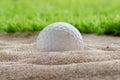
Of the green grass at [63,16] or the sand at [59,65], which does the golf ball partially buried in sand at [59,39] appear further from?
the green grass at [63,16]

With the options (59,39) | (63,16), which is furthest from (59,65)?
(63,16)

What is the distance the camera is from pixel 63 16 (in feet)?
22.9

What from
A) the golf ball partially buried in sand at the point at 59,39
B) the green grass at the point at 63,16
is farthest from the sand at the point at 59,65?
the green grass at the point at 63,16

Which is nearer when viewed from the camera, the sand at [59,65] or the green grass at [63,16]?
the sand at [59,65]

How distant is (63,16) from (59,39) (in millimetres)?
3198

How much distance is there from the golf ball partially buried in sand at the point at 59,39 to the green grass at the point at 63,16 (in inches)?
65.2

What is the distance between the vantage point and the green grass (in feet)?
18.8

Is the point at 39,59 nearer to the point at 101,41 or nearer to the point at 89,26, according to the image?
the point at 101,41

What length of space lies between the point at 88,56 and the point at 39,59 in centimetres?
46

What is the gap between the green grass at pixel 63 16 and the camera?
5.73 m

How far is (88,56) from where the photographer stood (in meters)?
3.49

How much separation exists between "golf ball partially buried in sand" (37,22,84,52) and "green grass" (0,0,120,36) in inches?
65.2

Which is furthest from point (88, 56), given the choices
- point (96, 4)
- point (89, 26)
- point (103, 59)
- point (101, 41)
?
point (96, 4)

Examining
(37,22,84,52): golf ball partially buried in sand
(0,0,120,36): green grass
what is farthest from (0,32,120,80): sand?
(0,0,120,36): green grass
